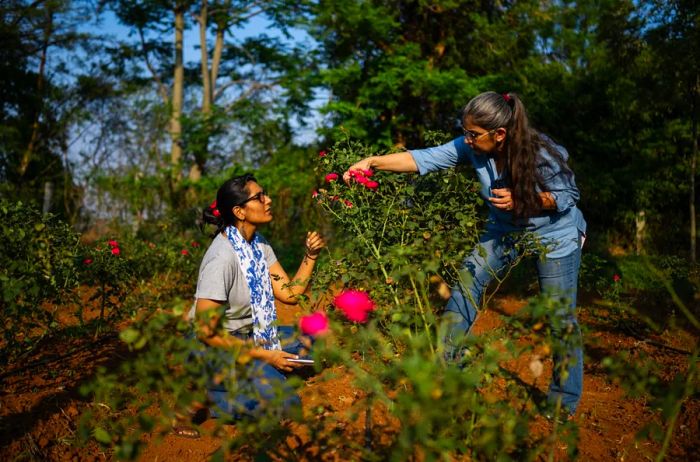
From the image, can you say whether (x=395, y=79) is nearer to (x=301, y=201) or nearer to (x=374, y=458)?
(x=301, y=201)

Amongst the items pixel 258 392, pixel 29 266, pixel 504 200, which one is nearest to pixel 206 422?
pixel 29 266

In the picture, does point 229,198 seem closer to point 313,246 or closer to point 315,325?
point 313,246

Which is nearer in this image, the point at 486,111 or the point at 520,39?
the point at 486,111

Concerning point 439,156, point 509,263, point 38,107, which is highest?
point 38,107

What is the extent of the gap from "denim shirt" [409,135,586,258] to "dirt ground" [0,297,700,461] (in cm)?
47

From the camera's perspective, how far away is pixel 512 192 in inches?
88.9

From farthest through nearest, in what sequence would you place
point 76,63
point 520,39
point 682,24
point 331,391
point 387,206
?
point 76,63 → point 520,39 → point 682,24 → point 331,391 → point 387,206

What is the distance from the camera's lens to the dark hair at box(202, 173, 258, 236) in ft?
9.22

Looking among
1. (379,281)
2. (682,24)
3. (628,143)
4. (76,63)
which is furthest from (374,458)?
(76,63)

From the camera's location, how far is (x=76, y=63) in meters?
13.1

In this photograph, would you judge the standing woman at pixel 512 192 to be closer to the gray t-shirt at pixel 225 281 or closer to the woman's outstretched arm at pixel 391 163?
the woman's outstretched arm at pixel 391 163

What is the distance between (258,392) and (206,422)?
4.52ft

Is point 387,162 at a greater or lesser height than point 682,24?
lesser

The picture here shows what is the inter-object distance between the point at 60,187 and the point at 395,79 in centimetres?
807
